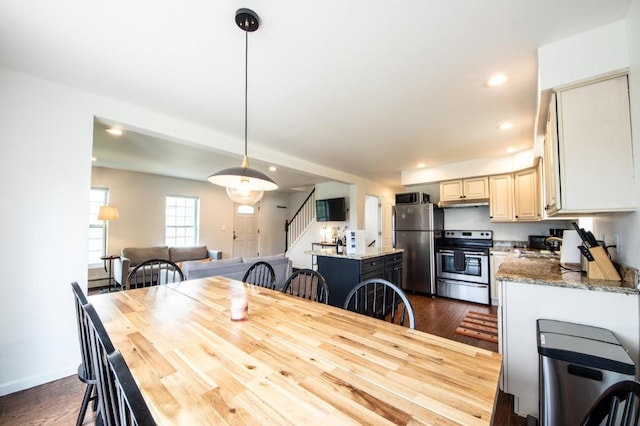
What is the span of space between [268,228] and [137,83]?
675cm

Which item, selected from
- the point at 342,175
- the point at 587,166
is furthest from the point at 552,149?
the point at 342,175

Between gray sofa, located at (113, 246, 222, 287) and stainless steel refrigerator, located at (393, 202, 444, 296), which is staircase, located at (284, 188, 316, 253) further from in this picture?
stainless steel refrigerator, located at (393, 202, 444, 296)

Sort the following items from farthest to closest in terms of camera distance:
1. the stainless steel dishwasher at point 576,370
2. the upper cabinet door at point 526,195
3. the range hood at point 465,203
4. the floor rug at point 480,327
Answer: the range hood at point 465,203 → the upper cabinet door at point 526,195 → the floor rug at point 480,327 → the stainless steel dishwasher at point 576,370

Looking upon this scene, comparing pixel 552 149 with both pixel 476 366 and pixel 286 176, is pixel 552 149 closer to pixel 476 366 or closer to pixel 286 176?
pixel 476 366

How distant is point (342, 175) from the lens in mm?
5449

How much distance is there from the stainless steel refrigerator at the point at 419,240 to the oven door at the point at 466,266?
0.44 feet

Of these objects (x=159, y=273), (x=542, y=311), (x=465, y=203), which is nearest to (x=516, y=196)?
(x=465, y=203)

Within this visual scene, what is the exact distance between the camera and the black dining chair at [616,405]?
0.62 metres

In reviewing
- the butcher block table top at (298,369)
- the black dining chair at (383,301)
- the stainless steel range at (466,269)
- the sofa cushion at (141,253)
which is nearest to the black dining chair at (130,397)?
the butcher block table top at (298,369)

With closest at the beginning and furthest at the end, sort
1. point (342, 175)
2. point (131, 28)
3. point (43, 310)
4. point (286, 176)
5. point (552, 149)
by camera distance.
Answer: point (131, 28) → point (552, 149) → point (43, 310) → point (342, 175) → point (286, 176)

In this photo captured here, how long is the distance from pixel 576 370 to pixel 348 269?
2158 mm

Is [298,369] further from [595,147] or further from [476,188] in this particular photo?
[476,188]

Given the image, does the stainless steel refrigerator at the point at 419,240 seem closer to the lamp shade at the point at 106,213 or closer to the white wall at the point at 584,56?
the white wall at the point at 584,56

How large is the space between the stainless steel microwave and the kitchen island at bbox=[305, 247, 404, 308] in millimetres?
1807
